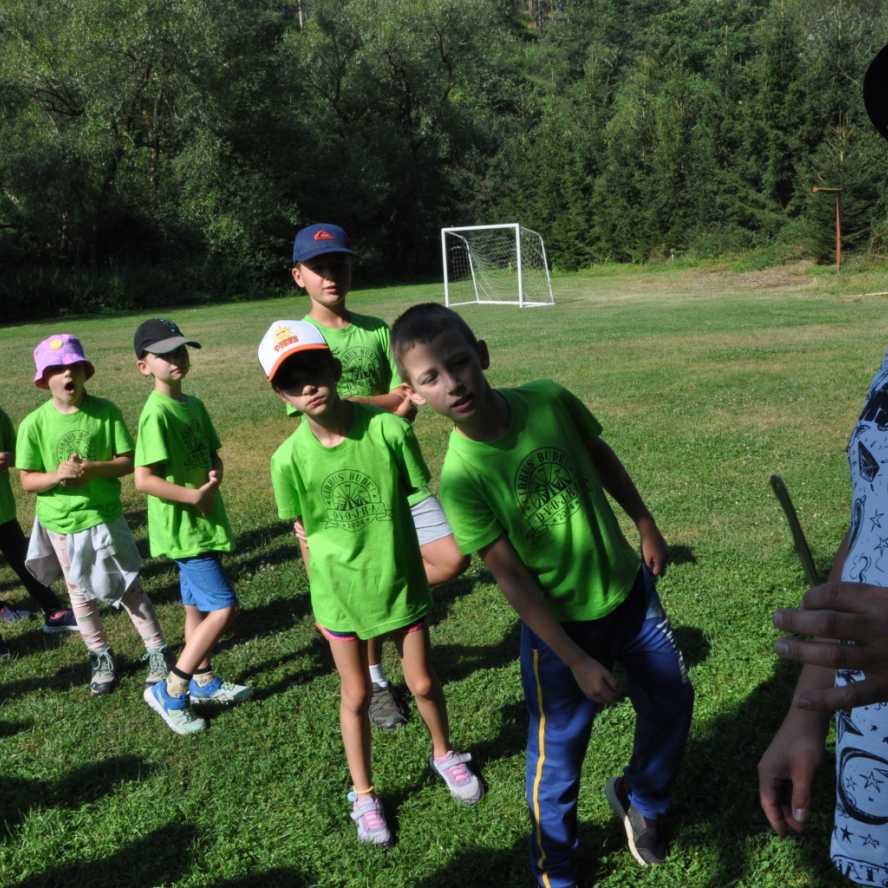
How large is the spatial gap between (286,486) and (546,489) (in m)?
1.12

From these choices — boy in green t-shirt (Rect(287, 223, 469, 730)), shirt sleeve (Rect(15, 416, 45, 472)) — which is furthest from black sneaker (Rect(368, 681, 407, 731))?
shirt sleeve (Rect(15, 416, 45, 472))

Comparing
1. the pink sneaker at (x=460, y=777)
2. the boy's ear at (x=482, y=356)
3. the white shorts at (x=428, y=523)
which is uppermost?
the boy's ear at (x=482, y=356)

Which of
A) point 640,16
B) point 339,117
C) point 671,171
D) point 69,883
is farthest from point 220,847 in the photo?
point 640,16

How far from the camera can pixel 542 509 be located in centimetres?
270

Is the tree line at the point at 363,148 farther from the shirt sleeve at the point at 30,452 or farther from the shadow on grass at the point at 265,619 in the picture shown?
the shirt sleeve at the point at 30,452

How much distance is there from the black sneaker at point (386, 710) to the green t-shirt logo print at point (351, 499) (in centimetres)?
116

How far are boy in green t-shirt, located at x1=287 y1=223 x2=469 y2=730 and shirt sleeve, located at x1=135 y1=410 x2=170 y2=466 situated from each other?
0.89 metres

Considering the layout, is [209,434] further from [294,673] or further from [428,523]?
[294,673]

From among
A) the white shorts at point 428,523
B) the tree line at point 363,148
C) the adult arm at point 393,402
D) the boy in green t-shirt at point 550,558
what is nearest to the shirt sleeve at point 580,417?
the boy in green t-shirt at point 550,558

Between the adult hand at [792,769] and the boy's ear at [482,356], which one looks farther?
the boy's ear at [482,356]

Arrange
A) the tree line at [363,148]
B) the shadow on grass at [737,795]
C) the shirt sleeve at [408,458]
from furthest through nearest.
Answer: the tree line at [363,148] → the shirt sleeve at [408,458] → the shadow on grass at [737,795]

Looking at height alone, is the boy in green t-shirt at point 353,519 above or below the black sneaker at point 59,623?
above

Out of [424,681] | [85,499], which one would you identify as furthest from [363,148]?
[424,681]

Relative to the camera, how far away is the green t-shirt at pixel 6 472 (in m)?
5.70
